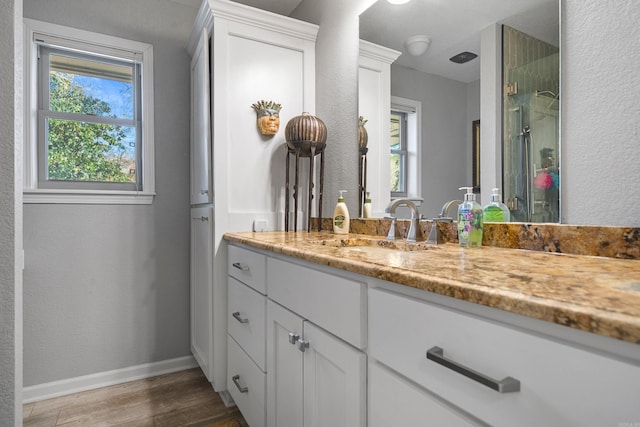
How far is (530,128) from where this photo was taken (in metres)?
1.13

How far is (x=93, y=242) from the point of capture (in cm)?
220

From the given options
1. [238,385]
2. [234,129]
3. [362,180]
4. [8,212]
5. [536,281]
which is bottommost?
[238,385]

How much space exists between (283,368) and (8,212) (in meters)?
0.97

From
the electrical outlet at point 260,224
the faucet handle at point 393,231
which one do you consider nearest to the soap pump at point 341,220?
the faucet handle at point 393,231

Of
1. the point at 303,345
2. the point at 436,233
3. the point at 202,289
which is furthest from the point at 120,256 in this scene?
the point at 436,233

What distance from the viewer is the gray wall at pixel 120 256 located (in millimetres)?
2076

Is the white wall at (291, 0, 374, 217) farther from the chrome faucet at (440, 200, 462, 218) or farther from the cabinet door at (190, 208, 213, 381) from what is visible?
the cabinet door at (190, 208, 213, 381)

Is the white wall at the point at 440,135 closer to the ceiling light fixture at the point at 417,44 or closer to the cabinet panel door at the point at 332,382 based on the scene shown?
the ceiling light fixture at the point at 417,44

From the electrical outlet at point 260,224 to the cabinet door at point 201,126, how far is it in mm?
279

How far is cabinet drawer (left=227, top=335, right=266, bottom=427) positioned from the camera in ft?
4.67

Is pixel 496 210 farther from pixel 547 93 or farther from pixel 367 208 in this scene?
pixel 367 208

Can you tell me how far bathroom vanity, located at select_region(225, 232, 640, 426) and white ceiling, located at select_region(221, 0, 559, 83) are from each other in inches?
28.4

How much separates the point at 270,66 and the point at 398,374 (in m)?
1.84

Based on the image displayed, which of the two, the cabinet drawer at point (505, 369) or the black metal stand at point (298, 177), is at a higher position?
the black metal stand at point (298, 177)
